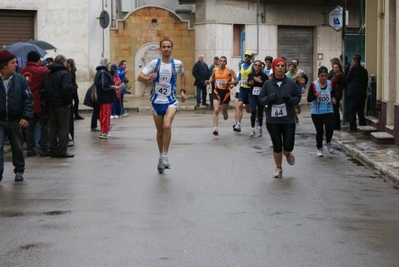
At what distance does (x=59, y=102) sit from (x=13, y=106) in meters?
3.51

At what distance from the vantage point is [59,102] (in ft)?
52.2

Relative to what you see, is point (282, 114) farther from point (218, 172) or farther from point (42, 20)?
point (42, 20)

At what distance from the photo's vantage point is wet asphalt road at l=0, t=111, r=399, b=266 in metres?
7.75

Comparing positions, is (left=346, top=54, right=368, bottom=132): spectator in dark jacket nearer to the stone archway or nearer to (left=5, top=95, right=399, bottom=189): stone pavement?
(left=5, top=95, right=399, bottom=189): stone pavement

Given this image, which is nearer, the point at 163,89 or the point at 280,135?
the point at 280,135

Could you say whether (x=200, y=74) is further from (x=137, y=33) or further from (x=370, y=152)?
(x=370, y=152)

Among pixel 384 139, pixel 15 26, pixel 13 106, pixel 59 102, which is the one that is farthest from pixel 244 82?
pixel 15 26

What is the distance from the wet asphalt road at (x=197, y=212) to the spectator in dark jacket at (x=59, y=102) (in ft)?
1.61

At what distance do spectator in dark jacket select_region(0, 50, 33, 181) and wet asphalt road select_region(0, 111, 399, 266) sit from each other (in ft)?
1.73

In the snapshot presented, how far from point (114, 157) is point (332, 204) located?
19.8ft

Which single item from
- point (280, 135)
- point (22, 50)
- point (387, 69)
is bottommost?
point (280, 135)

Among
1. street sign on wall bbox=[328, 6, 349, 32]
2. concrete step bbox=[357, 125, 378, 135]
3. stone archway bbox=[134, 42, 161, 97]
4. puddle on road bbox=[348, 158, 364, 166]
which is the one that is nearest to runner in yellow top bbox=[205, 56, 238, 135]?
concrete step bbox=[357, 125, 378, 135]

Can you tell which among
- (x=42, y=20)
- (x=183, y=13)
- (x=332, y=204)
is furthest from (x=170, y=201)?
(x=183, y=13)

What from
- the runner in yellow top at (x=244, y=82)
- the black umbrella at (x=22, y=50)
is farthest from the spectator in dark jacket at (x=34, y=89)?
the runner in yellow top at (x=244, y=82)
